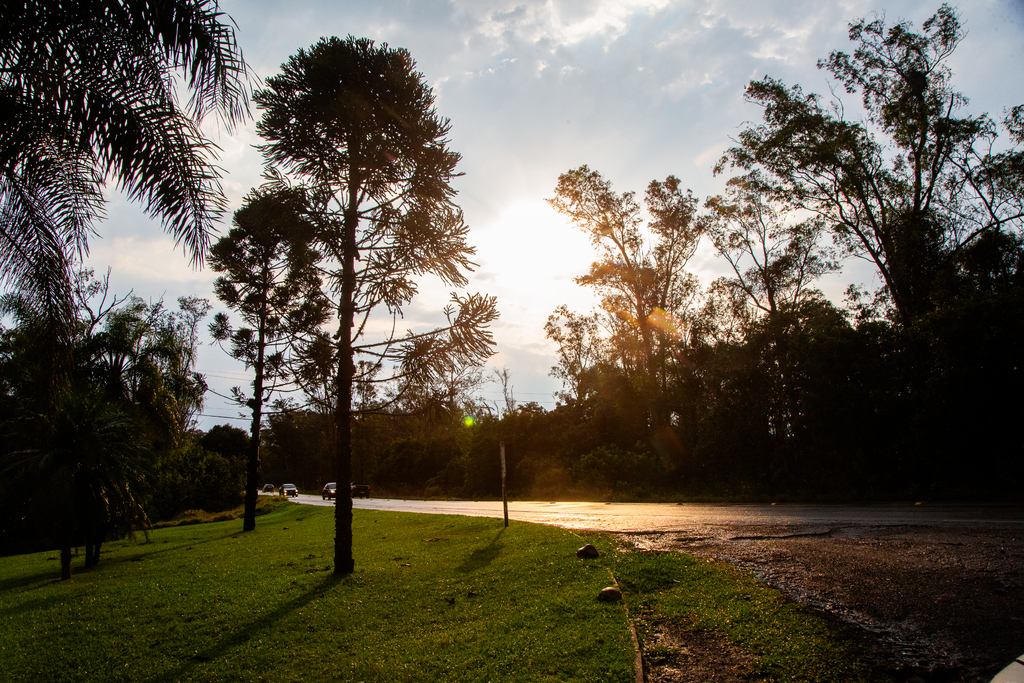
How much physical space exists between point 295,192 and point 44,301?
470 centimetres

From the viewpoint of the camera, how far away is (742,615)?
4.84 meters

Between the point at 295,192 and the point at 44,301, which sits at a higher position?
the point at 295,192

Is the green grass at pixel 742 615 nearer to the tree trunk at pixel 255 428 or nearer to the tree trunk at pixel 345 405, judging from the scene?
the tree trunk at pixel 345 405

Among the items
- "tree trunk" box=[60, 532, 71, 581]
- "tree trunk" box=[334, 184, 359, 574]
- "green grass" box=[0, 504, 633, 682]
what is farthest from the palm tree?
"tree trunk" box=[334, 184, 359, 574]

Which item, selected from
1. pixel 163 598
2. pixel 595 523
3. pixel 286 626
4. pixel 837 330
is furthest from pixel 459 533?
pixel 837 330

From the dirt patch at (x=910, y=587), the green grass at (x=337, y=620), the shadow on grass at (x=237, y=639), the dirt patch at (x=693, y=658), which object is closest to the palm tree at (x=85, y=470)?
the green grass at (x=337, y=620)

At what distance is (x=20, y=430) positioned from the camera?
10.3 m

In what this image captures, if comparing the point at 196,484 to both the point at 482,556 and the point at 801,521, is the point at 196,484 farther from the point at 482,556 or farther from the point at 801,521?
the point at 801,521

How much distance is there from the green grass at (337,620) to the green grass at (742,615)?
0.56m

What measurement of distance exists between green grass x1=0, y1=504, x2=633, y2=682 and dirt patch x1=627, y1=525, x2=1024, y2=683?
1.27 meters

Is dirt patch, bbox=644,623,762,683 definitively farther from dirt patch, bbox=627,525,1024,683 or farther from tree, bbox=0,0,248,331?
tree, bbox=0,0,248,331

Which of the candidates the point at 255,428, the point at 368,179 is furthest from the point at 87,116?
the point at 255,428

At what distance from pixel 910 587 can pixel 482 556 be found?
645 cm

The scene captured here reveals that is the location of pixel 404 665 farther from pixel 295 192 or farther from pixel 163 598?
pixel 295 192
